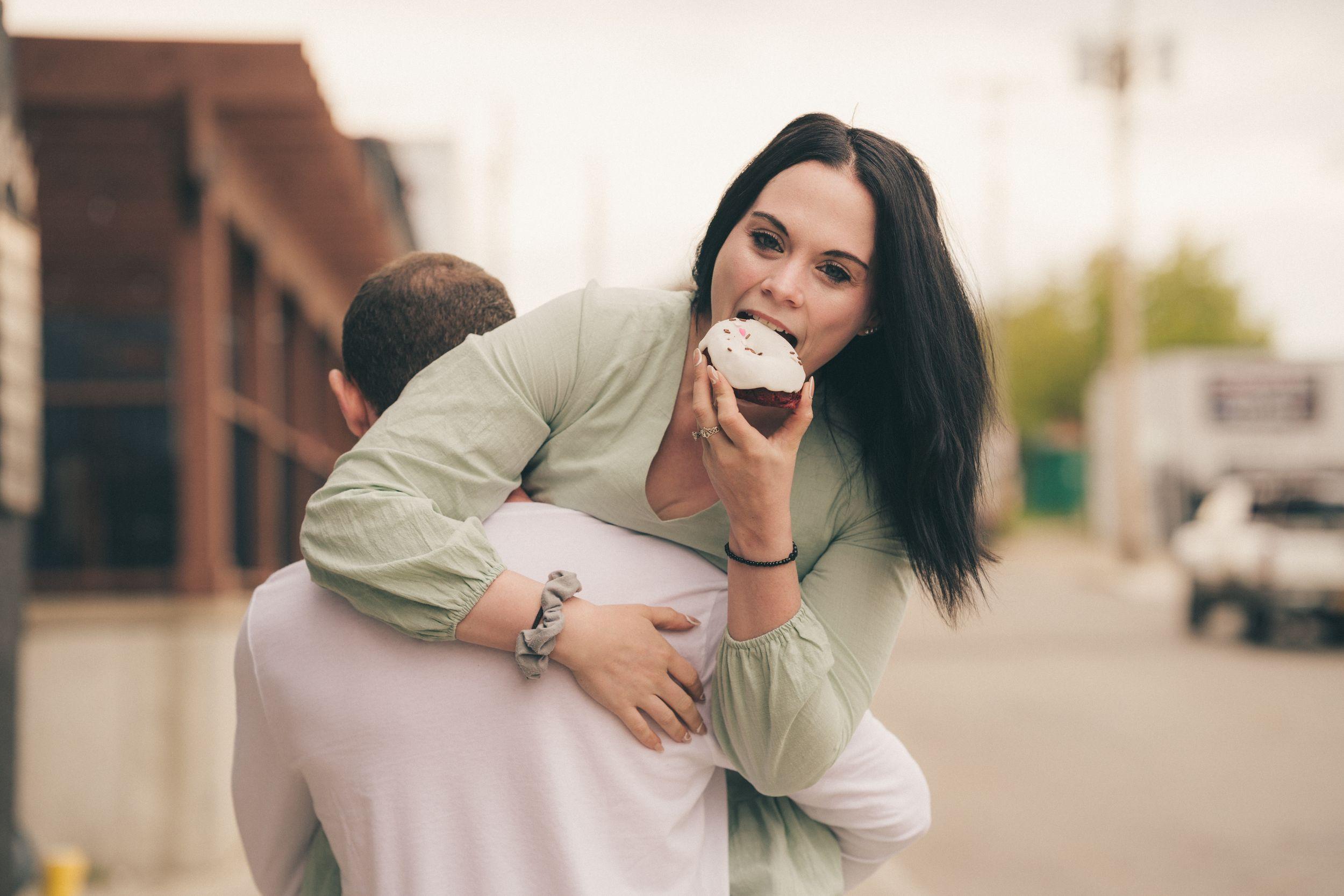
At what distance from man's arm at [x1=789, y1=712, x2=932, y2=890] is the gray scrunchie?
45cm

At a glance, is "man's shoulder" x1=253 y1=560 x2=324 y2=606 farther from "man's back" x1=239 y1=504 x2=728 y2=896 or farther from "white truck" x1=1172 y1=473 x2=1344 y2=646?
"white truck" x1=1172 y1=473 x2=1344 y2=646

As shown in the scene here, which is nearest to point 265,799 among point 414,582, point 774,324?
point 414,582

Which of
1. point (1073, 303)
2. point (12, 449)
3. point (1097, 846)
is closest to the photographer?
point (12, 449)

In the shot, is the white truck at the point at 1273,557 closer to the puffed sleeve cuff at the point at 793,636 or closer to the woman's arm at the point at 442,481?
the puffed sleeve cuff at the point at 793,636

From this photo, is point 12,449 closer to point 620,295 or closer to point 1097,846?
point 620,295

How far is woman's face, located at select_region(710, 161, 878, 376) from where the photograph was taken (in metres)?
1.84

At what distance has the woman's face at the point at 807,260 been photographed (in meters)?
1.84

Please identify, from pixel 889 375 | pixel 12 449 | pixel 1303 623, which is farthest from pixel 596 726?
pixel 1303 623

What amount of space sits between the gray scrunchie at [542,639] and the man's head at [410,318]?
0.48 metres

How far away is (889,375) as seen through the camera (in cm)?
194

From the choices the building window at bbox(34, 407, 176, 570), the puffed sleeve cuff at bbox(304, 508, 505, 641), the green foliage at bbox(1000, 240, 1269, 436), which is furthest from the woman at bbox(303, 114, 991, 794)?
the green foliage at bbox(1000, 240, 1269, 436)

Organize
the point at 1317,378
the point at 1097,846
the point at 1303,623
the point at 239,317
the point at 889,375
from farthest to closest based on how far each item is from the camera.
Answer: the point at 1317,378 → the point at 1303,623 → the point at 239,317 → the point at 1097,846 → the point at 889,375

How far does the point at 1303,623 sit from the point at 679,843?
14.5 meters

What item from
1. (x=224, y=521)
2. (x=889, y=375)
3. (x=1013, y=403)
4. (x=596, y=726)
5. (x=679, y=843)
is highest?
(x=889, y=375)
